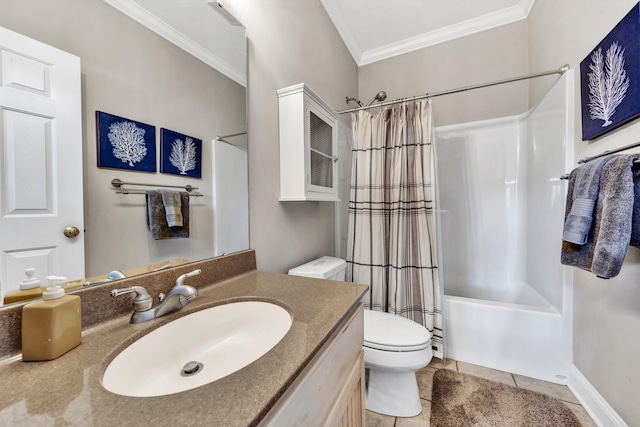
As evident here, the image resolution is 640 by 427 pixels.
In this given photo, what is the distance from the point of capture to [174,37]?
0.88m

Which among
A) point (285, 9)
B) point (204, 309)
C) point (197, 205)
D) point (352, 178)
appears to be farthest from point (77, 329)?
point (285, 9)

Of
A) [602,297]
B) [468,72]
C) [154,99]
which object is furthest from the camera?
[468,72]

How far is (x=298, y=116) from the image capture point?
131cm

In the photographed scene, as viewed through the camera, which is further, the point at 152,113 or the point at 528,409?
the point at 528,409

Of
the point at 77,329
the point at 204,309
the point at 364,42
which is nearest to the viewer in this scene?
the point at 77,329

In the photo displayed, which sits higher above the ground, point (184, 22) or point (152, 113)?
point (184, 22)

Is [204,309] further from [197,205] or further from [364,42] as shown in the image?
[364,42]

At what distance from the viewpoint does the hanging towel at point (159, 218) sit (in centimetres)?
79

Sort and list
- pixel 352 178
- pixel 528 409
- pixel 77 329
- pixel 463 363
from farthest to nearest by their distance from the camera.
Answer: pixel 352 178 → pixel 463 363 → pixel 528 409 → pixel 77 329

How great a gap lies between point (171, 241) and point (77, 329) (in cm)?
36

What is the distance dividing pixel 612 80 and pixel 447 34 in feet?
5.08

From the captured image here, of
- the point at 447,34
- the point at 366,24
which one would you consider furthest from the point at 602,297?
the point at 366,24

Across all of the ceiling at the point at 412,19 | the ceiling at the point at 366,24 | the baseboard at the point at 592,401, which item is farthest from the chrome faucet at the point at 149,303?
the ceiling at the point at 412,19

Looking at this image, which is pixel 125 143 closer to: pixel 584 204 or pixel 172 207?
pixel 172 207
